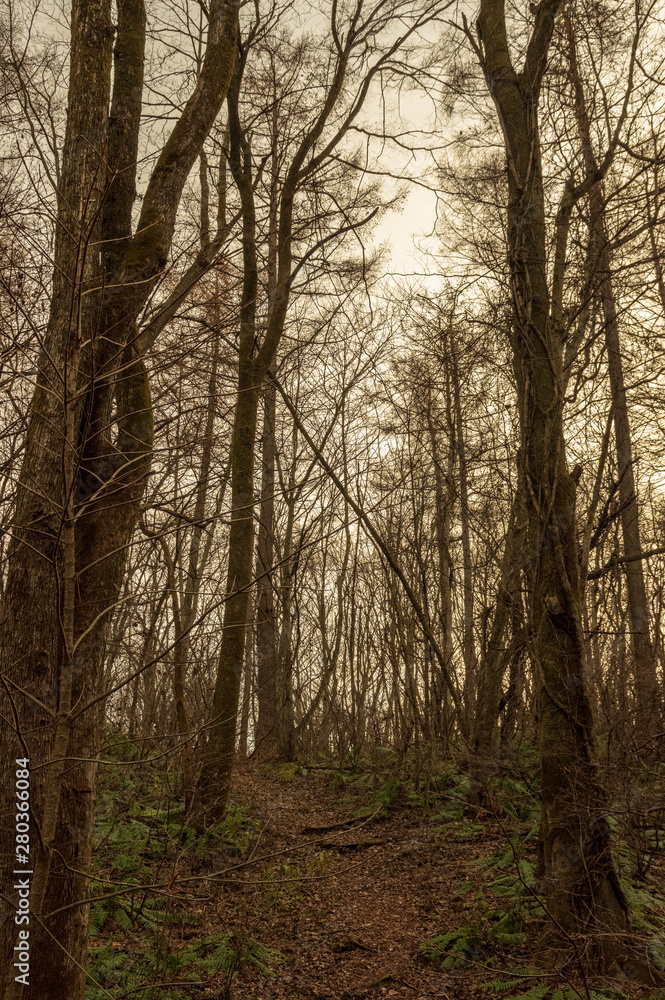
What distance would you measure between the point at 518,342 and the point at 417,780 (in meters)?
5.55

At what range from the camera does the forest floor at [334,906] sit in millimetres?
3721

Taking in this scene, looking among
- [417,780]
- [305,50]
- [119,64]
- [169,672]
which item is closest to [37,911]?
[119,64]

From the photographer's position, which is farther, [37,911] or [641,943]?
[641,943]

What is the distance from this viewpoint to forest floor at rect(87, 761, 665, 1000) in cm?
372

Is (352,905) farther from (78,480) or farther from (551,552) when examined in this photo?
(78,480)

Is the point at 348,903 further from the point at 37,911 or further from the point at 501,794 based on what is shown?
the point at 37,911

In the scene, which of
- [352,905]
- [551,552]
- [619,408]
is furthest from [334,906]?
[619,408]

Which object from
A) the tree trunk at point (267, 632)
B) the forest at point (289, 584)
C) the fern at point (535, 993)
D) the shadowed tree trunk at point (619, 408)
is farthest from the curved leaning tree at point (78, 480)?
the tree trunk at point (267, 632)

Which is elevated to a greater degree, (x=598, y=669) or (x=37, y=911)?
(x=598, y=669)

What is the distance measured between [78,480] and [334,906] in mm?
4424

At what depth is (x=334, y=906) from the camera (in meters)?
5.27

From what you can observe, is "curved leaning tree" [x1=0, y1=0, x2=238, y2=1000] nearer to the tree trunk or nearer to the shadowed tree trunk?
the shadowed tree trunk

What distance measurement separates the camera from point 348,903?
534 cm

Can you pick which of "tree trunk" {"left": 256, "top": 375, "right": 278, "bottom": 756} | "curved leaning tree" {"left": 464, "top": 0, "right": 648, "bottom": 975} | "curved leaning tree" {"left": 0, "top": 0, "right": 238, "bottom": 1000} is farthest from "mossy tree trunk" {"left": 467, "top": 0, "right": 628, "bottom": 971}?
"tree trunk" {"left": 256, "top": 375, "right": 278, "bottom": 756}
